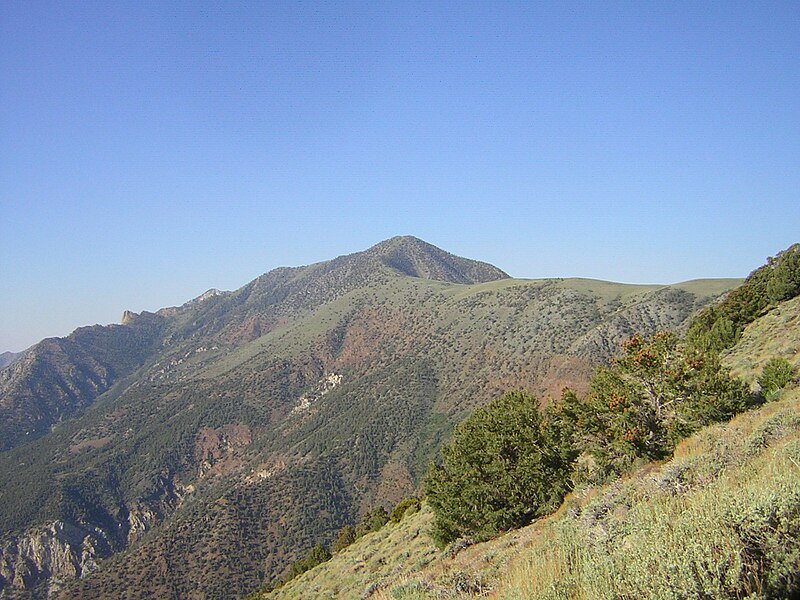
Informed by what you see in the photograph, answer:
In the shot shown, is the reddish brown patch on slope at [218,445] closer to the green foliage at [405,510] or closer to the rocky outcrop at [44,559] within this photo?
the rocky outcrop at [44,559]

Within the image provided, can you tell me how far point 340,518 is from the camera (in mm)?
83188

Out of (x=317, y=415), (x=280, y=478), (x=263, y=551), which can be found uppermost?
(x=317, y=415)

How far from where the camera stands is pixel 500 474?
2009cm

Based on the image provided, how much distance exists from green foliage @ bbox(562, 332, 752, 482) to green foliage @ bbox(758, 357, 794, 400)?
0.76m

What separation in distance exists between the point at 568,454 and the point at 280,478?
84807 millimetres

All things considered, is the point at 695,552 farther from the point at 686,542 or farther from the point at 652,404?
the point at 652,404

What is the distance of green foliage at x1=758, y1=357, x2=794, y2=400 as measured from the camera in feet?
60.0

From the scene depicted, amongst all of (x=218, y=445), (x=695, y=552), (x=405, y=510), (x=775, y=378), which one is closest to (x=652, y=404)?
(x=775, y=378)

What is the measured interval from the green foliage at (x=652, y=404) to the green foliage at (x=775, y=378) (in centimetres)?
76

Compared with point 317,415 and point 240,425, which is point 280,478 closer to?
point 317,415

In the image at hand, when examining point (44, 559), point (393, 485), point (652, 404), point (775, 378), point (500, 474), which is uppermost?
point (775, 378)

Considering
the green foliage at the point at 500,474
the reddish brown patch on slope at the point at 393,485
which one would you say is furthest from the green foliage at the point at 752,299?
the reddish brown patch on slope at the point at 393,485

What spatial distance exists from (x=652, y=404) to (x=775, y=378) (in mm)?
4770

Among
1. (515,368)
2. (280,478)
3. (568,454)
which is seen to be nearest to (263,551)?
(280,478)
